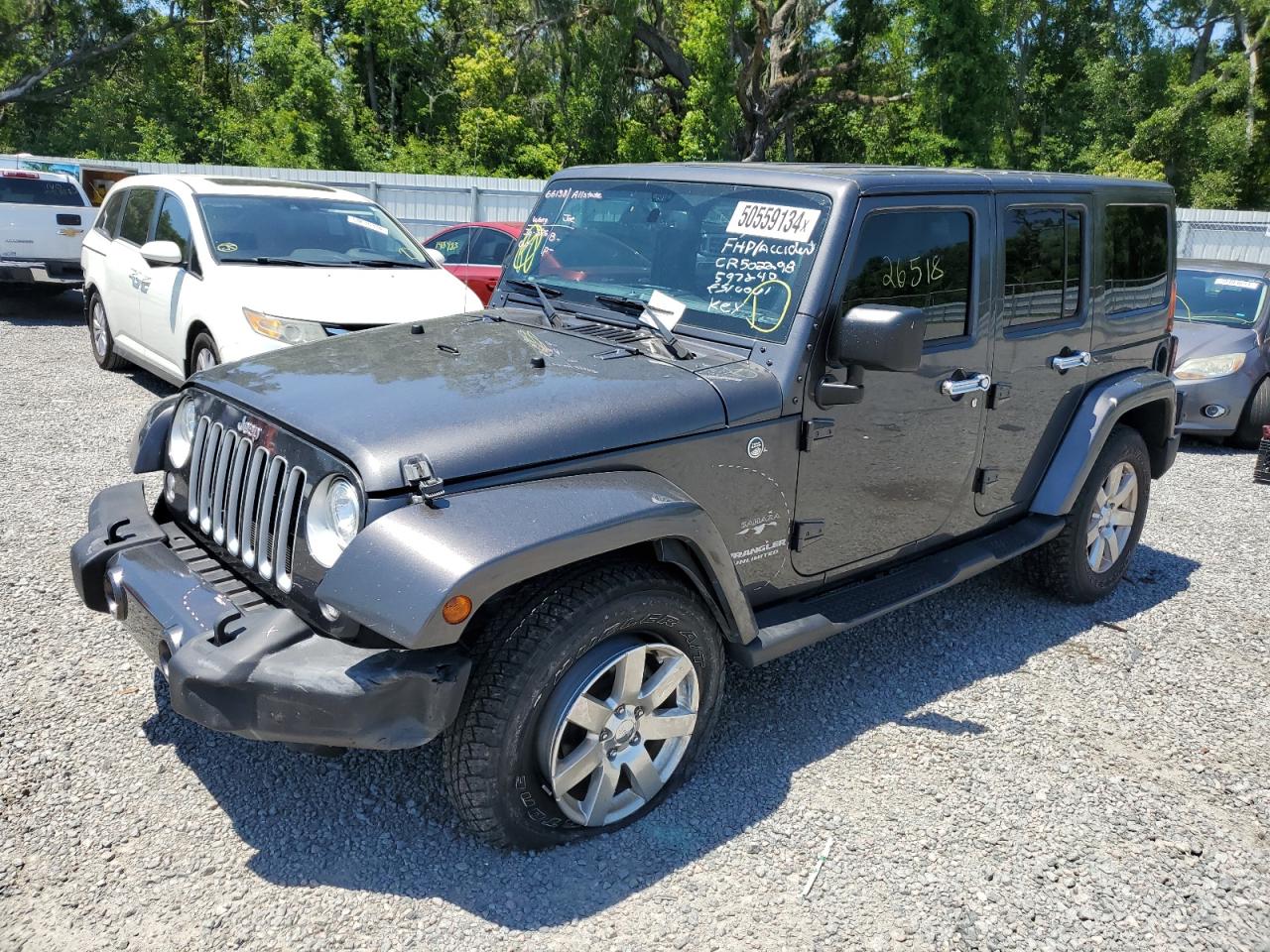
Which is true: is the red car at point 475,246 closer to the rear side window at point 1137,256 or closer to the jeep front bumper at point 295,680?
the rear side window at point 1137,256

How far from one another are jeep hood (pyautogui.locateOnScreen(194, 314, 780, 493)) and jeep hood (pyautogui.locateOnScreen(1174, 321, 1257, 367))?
6886mm

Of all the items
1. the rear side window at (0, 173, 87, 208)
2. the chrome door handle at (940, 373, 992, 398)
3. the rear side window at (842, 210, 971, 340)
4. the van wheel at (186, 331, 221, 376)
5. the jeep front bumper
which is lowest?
the jeep front bumper

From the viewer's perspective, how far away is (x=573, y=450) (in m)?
2.83

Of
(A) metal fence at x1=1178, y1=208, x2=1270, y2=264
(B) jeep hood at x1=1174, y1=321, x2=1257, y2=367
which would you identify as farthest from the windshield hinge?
(A) metal fence at x1=1178, y1=208, x2=1270, y2=264

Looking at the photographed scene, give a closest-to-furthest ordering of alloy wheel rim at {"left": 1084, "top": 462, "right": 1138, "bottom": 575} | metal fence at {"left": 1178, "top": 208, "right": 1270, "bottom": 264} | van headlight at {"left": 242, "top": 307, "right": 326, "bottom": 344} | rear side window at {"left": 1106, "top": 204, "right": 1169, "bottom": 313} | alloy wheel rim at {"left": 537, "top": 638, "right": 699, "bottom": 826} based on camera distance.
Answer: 1. alloy wheel rim at {"left": 537, "top": 638, "right": 699, "bottom": 826}
2. rear side window at {"left": 1106, "top": 204, "right": 1169, "bottom": 313}
3. alloy wheel rim at {"left": 1084, "top": 462, "right": 1138, "bottom": 575}
4. van headlight at {"left": 242, "top": 307, "right": 326, "bottom": 344}
5. metal fence at {"left": 1178, "top": 208, "right": 1270, "bottom": 264}

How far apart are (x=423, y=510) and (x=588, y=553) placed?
43 centimetres

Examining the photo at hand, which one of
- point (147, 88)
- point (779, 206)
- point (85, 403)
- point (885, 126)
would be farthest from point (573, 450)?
point (147, 88)

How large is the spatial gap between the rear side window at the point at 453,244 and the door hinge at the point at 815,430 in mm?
9093

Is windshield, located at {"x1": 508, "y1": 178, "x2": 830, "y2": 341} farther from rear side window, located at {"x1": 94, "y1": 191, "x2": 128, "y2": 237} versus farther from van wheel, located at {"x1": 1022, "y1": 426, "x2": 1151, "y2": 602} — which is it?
rear side window, located at {"x1": 94, "y1": 191, "x2": 128, "y2": 237}

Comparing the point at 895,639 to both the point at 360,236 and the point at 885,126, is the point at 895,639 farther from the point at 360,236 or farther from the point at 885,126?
the point at 885,126

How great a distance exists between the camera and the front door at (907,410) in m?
3.43

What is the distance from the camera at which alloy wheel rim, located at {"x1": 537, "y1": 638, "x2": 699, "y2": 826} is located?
2.78 meters

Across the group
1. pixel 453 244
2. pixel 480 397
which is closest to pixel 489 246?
pixel 453 244

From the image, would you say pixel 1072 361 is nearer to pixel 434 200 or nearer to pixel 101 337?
pixel 101 337
